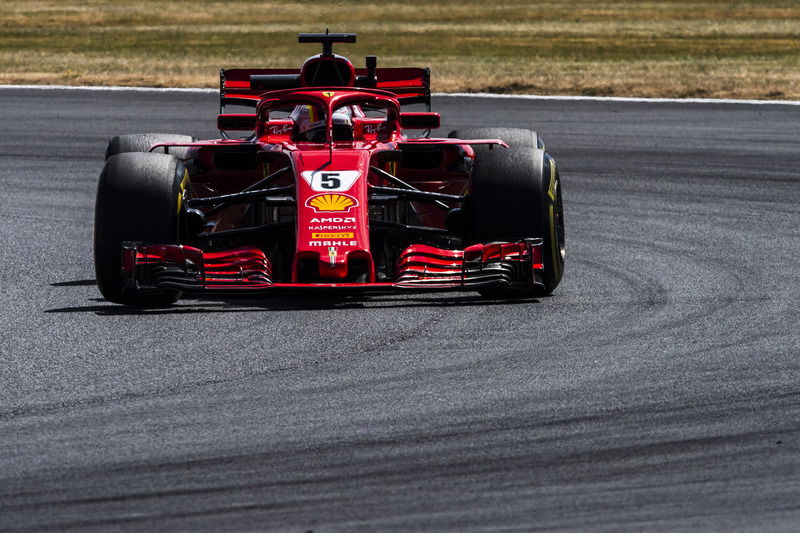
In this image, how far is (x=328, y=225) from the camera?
847cm

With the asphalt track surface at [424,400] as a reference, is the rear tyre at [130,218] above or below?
above

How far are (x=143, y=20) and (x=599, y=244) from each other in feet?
114

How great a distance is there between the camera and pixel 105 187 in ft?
28.7

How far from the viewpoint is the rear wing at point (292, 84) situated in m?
12.2

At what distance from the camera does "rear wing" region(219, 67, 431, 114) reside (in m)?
12.2

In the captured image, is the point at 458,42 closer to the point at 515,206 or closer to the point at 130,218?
the point at 515,206

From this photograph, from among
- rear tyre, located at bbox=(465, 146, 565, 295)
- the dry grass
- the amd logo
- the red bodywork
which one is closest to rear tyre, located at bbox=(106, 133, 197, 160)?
the red bodywork

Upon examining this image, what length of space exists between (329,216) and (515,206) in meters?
1.12

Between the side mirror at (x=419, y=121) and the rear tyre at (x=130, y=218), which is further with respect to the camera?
the side mirror at (x=419, y=121)

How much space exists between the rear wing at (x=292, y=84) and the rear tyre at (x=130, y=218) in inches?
134

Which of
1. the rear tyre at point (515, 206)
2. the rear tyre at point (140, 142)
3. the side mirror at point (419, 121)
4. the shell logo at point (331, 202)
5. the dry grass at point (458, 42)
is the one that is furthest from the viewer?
the dry grass at point (458, 42)

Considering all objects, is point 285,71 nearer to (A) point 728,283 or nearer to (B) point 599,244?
(B) point 599,244

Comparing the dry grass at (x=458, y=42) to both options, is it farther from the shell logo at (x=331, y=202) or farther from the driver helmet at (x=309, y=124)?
the shell logo at (x=331, y=202)

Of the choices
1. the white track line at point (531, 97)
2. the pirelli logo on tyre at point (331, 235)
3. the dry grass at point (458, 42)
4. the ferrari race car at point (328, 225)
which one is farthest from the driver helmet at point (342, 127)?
the dry grass at point (458, 42)
